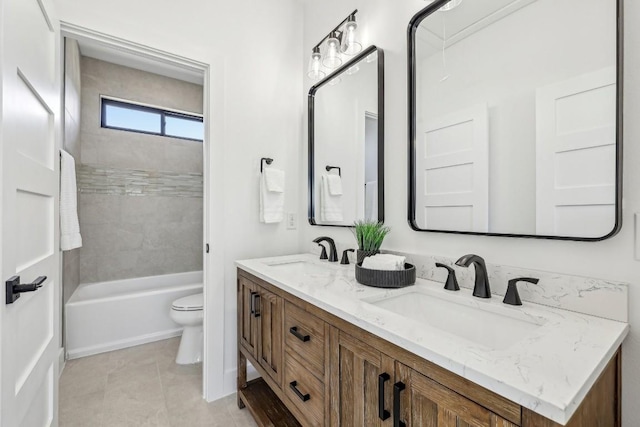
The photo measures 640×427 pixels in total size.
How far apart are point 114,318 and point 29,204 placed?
6.11ft

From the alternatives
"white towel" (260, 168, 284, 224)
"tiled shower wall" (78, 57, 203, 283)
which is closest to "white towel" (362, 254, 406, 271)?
"white towel" (260, 168, 284, 224)

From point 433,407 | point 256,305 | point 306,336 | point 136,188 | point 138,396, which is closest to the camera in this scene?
point 433,407

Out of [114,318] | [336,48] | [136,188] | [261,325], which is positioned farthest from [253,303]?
[136,188]

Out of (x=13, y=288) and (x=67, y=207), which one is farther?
(x=67, y=207)

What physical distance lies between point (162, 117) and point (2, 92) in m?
2.86

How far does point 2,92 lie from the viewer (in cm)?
77

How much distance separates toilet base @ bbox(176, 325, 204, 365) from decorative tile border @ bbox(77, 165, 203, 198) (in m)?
1.67

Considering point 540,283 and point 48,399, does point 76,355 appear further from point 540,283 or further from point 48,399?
point 540,283

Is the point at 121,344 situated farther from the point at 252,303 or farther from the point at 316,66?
the point at 316,66

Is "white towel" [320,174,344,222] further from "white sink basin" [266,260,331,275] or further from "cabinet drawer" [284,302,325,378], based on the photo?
"cabinet drawer" [284,302,325,378]

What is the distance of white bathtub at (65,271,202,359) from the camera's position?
235 centimetres

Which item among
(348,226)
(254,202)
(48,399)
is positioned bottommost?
(48,399)

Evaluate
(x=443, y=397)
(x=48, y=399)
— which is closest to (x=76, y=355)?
(x=48, y=399)

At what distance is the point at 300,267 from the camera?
5.62ft
